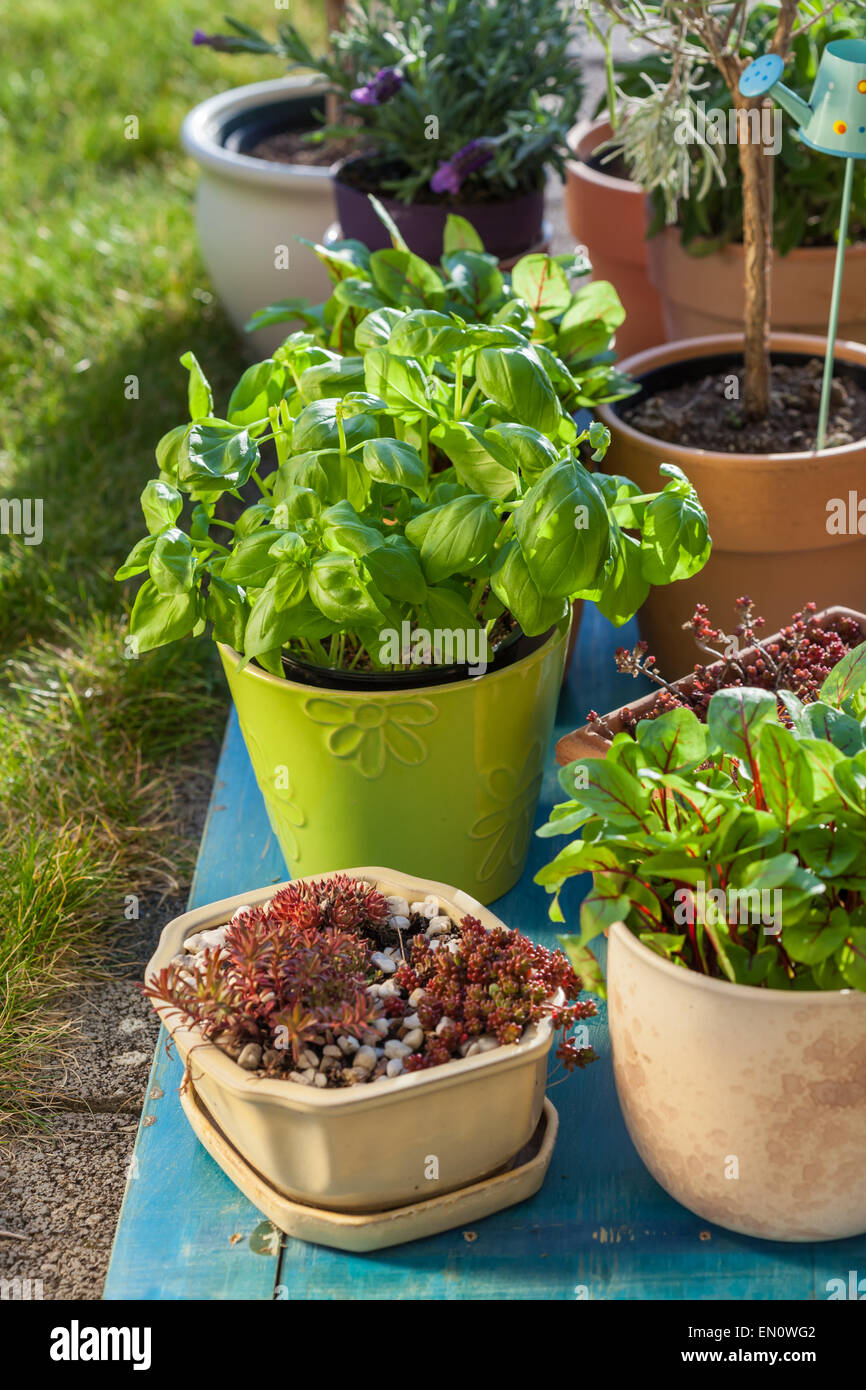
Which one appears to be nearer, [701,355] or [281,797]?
[281,797]

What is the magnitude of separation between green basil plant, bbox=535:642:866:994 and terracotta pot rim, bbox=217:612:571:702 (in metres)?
0.27

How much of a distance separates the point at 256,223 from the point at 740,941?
81.2 inches

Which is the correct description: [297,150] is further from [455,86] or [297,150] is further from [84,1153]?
[84,1153]

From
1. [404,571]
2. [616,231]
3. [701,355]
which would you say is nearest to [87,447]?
[616,231]

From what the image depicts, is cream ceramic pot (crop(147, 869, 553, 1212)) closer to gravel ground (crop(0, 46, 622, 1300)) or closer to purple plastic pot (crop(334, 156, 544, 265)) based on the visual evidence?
gravel ground (crop(0, 46, 622, 1300))

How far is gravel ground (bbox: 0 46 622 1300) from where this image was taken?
1.30 meters

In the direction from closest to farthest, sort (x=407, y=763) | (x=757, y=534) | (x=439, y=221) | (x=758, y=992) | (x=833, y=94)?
(x=758, y=992) < (x=407, y=763) < (x=833, y=94) < (x=757, y=534) < (x=439, y=221)

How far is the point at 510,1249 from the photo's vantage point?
1.24 m

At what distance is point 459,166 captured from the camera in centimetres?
210

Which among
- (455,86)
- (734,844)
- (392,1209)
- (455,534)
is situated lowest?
(392,1209)

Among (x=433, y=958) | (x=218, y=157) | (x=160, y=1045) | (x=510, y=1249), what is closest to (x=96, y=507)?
(x=218, y=157)

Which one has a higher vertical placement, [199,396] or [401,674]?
[199,396]

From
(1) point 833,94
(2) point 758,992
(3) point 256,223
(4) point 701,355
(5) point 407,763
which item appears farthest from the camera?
(3) point 256,223

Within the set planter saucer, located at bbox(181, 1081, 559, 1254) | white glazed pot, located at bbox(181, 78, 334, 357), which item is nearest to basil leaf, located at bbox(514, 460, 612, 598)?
planter saucer, located at bbox(181, 1081, 559, 1254)
